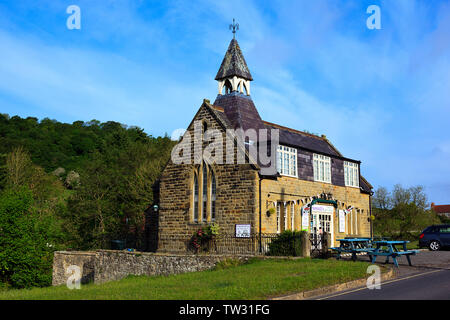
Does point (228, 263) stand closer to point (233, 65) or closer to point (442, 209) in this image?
point (233, 65)

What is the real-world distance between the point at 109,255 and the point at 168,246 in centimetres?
351

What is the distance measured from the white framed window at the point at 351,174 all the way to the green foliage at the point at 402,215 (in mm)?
16439

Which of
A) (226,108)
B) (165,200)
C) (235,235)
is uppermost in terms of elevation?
(226,108)

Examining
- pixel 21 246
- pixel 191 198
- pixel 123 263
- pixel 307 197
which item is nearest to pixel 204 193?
pixel 191 198

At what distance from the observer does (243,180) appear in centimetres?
2405

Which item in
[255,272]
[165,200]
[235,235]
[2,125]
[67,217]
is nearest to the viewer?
[255,272]

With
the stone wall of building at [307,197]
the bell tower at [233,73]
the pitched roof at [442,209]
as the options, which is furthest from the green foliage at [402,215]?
the pitched roof at [442,209]

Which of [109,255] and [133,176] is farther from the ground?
[133,176]

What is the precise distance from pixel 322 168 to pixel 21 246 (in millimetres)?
23919

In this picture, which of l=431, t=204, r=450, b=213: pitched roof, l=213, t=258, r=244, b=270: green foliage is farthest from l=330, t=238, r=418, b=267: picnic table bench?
l=431, t=204, r=450, b=213: pitched roof

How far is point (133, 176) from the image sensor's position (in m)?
44.1
